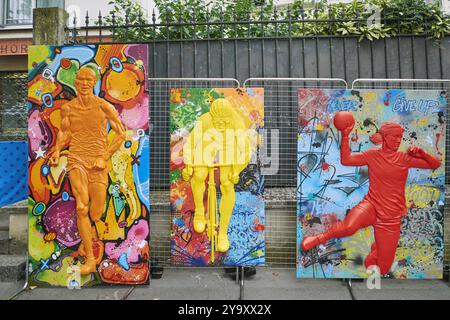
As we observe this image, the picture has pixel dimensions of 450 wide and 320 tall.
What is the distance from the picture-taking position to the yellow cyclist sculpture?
4.61m

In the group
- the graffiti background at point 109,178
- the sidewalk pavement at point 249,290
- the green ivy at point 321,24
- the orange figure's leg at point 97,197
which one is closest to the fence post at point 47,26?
the green ivy at point 321,24

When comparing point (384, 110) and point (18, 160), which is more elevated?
point (384, 110)

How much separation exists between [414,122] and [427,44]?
1983 millimetres

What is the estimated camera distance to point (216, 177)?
469cm

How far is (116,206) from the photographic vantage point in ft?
15.1

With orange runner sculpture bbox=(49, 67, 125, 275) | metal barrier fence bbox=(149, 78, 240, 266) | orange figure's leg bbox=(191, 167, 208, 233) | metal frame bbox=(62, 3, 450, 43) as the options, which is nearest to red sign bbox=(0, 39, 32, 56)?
metal frame bbox=(62, 3, 450, 43)

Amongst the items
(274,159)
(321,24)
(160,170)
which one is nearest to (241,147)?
(274,159)

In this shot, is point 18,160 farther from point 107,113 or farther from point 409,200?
point 409,200

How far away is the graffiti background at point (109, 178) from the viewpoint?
14.9 ft

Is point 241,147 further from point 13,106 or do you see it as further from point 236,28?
point 13,106

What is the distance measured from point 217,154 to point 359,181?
1628 millimetres

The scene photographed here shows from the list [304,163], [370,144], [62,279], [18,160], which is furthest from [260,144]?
[18,160]

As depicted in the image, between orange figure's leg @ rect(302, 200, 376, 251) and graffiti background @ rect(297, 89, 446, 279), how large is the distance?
0.19 feet

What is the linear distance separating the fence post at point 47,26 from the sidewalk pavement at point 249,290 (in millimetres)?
3138
